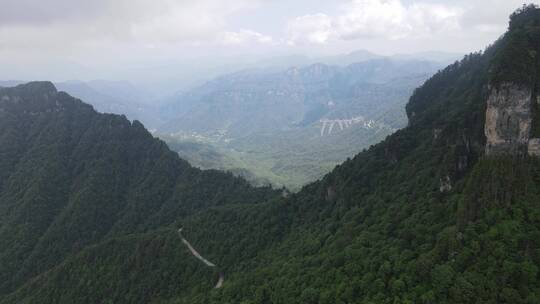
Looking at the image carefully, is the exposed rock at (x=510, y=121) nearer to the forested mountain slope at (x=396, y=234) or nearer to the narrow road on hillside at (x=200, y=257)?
the forested mountain slope at (x=396, y=234)

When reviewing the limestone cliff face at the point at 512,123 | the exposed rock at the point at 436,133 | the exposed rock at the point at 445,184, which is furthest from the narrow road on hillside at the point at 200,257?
the limestone cliff face at the point at 512,123

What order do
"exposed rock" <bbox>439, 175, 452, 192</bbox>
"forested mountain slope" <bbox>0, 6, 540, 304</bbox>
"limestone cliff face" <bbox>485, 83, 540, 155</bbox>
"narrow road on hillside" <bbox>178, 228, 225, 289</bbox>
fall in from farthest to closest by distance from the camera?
"narrow road on hillside" <bbox>178, 228, 225, 289</bbox>
"exposed rock" <bbox>439, 175, 452, 192</bbox>
"limestone cliff face" <bbox>485, 83, 540, 155</bbox>
"forested mountain slope" <bbox>0, 6, 540, 304</bbox>

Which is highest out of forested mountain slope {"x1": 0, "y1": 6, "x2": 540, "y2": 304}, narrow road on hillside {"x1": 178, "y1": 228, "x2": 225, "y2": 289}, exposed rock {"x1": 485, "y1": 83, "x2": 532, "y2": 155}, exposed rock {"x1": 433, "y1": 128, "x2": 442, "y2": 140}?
exposed rock {"x1": 485, "y1": 83, "x2": 532, "y2": 155}

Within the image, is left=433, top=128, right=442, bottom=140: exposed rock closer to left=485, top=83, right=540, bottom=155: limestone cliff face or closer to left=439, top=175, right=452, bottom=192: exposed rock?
left=439, top=175, right=452, bottom=192: exposed rock

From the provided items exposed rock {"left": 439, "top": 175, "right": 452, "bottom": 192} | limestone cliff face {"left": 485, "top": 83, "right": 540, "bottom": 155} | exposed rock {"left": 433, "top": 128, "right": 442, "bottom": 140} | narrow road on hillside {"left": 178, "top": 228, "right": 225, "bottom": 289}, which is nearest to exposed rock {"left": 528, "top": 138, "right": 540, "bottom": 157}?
limestone cliff face {"left": 485, "top": 83, "right": 540, "bottom": 155}

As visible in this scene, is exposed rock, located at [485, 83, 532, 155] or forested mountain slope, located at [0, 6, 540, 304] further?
exposed rock, located at [485, 83, 532, 155]

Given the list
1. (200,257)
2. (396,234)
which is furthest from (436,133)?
(200,257)
